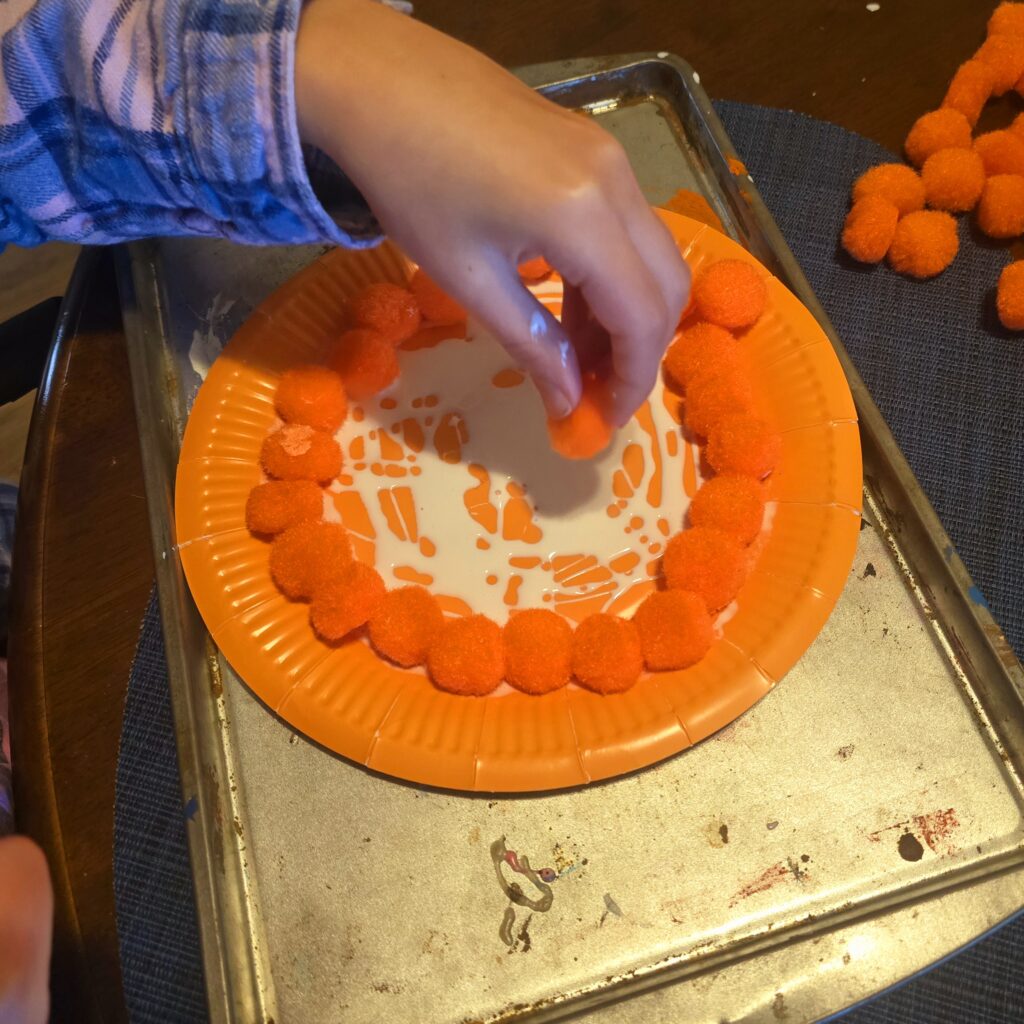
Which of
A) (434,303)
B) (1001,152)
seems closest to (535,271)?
(434,303)

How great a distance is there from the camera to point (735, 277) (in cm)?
57

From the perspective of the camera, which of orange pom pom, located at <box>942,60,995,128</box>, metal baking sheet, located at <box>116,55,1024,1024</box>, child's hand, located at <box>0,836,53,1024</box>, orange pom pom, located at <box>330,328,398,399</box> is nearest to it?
child's hand, located at <box>0,836,53,1024</box>

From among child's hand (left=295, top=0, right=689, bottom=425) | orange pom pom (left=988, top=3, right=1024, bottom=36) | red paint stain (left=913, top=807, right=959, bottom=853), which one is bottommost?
red paint stain (left=913, top=807, right=959, bottom=853)

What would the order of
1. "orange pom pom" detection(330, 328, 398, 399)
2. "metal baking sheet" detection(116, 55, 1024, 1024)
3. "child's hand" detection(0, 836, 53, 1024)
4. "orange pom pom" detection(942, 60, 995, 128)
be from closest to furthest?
"child's hand" detection(0, 836, 53, 1024) → "metal baking sheet" detection(116, 55, 1024, 1024) → "orange pom pom" detection(330, 328, 398, 399) → "orange pom pom" detection(942, 60, 995, 128)

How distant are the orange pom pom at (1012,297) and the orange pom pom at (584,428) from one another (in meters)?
0.34

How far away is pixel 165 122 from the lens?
0.36m

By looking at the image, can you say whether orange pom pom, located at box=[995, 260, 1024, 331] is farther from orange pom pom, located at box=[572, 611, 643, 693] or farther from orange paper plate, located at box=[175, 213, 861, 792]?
orange pom pom, located at box=[572, 611, 643, 693]

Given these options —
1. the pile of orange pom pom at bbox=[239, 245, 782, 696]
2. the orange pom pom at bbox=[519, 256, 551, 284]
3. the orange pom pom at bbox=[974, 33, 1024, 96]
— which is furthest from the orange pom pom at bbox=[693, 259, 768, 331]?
the orange pom pom at bbox=[974, 33, 1024, 96]

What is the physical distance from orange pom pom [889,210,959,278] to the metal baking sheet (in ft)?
0.64

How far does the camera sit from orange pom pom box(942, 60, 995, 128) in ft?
2.26

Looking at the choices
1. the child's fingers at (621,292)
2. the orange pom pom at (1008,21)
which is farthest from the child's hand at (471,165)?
the orange pom pom at (1008,21)

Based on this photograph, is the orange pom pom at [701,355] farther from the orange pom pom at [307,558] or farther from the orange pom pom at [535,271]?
the orange pom pom at [307,558]

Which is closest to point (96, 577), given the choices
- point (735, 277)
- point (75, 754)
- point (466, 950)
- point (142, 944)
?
point (75, 754)

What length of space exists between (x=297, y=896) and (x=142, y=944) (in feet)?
0.31
